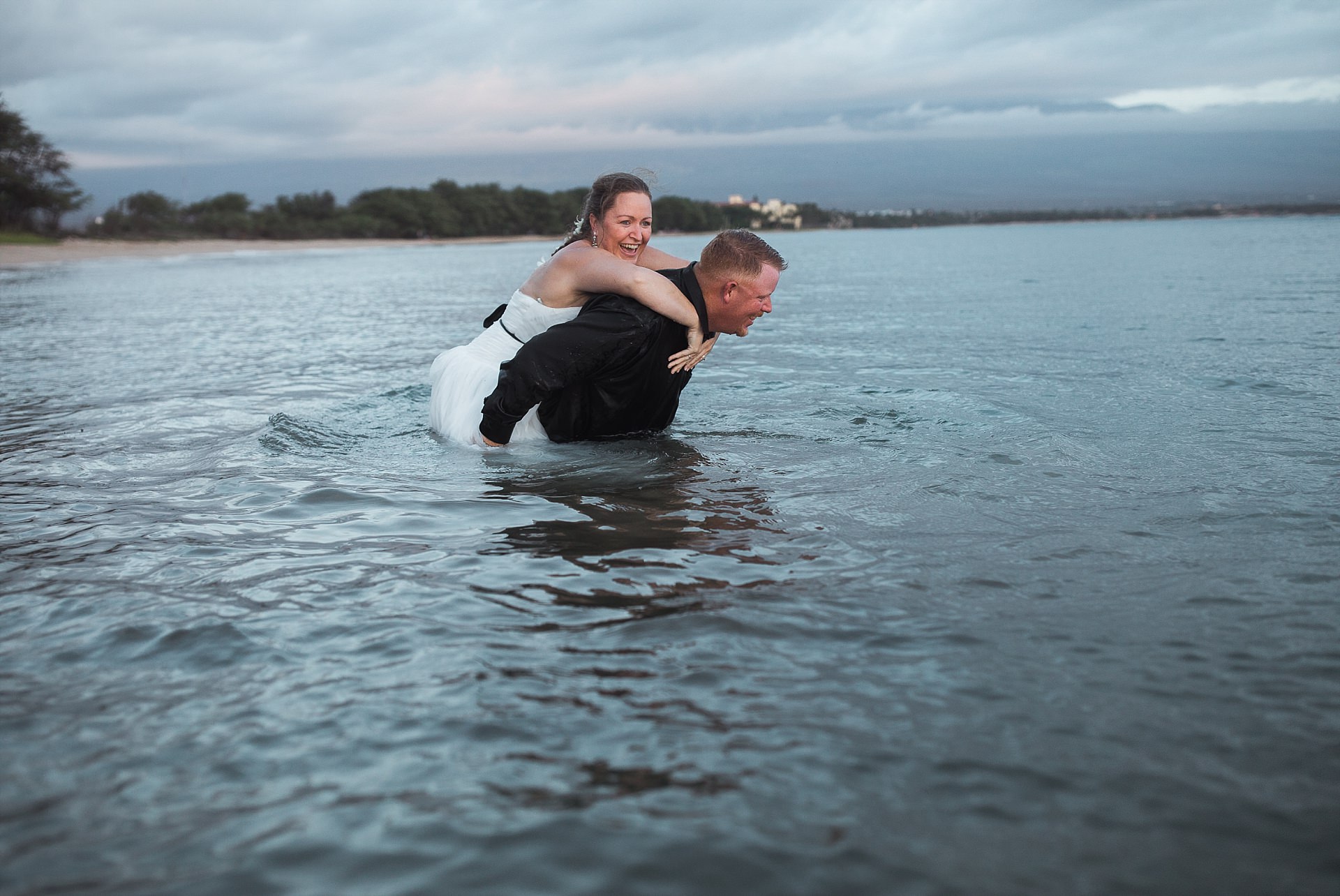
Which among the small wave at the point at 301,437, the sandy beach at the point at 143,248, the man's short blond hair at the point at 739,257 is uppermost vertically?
the sandy beach at the point at 143,248

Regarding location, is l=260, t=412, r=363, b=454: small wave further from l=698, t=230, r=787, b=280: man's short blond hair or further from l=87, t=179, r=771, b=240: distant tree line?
l=87, t=179, r=771, b=240: distant tree line

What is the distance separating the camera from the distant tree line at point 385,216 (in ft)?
280

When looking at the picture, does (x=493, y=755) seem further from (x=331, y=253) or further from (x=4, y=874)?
(x=331, y=253)

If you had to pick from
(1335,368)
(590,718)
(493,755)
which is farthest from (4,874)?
(1335,368)

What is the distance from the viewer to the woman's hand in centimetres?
719

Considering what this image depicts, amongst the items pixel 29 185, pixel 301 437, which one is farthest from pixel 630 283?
pixel 29 185

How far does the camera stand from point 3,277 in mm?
38812

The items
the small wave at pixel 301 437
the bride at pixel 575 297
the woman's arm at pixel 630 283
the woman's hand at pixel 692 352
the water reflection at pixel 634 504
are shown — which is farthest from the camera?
the small wave at pixel 301 437

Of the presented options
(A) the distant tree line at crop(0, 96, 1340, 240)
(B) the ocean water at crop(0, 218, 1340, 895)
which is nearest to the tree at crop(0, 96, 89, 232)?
(A) the distant tree line at crop(0, 96, 1340, 240)

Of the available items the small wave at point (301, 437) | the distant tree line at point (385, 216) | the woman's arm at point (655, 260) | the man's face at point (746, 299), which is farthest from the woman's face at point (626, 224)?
the distant tree line at point (385, 216)

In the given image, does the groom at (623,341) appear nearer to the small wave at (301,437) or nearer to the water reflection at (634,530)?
the water reflection at (634,530)

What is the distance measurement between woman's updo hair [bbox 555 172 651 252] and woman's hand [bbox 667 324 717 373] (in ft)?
3.97

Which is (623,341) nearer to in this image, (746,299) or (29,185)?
(746,299)

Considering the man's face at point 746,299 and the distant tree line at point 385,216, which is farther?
the distant tree line at point 385,216
